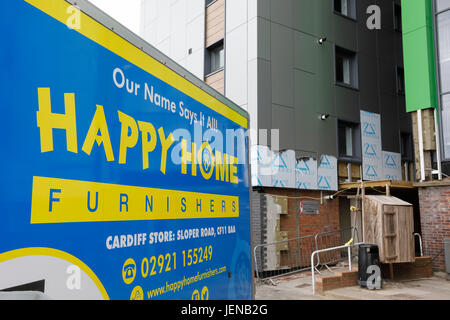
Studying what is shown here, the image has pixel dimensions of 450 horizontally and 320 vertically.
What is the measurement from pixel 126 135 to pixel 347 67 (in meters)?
15.9

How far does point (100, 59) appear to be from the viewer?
2.37 m

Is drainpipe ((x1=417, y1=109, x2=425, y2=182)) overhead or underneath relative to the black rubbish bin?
overhead

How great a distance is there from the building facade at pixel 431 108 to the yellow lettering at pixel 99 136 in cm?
1252

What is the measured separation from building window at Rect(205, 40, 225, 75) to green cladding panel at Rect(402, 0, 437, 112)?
6.84m

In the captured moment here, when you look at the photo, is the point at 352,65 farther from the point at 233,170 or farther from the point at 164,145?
the point at 164,145

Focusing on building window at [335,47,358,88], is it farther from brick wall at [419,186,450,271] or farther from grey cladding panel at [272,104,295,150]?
brick wall at [419,186,450,271]

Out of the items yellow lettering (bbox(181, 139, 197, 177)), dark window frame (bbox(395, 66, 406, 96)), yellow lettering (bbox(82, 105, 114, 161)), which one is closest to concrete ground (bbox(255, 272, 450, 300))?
yellow lettering (bbox(181, 139, 197, 177))

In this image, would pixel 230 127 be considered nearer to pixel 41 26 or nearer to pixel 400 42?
pixel 41 26

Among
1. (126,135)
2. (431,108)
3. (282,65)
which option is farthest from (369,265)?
(126,135)

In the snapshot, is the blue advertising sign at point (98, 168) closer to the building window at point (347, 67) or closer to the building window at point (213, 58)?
the building window at point (213, 58)

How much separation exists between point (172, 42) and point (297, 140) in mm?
8003

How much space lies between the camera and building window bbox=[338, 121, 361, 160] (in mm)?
16062
